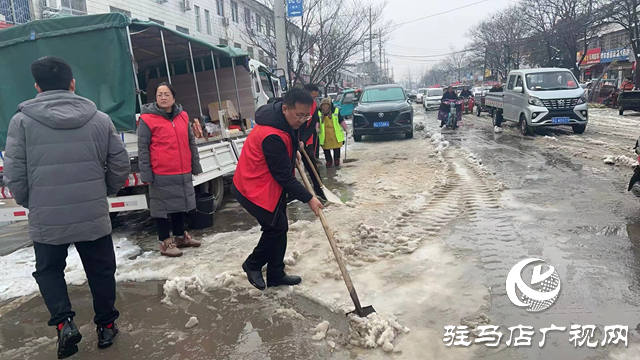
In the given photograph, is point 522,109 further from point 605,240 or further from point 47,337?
point 47,337

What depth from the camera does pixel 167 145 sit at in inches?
172

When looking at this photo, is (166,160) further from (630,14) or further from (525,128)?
(630,14)

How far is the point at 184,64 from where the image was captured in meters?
8.42

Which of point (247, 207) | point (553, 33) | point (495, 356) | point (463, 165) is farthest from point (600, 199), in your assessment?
point (553, 33)

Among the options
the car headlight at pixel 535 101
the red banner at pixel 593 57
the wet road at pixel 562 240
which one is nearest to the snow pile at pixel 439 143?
the wet road at pixel 562 240

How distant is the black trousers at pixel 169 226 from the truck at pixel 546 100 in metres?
10.3

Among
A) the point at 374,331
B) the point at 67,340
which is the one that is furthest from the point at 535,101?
the point at 67,340

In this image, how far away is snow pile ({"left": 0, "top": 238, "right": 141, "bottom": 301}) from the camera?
3928mm

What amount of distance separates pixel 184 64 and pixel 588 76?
4457 cm

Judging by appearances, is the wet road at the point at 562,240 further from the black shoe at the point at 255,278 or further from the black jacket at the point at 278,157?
the black shoe at the point at 255,278

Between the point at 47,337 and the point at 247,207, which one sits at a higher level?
the point at 247,207

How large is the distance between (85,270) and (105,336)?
45 cm

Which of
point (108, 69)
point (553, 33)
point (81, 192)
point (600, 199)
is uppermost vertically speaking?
point (553, 33)

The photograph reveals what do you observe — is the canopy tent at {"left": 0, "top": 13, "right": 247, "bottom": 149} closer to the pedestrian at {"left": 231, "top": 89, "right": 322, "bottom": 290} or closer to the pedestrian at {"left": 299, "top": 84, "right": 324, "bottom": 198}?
the pedestrian at {"left": 299, "top": 84, "right": 324, "bottom": 198}
